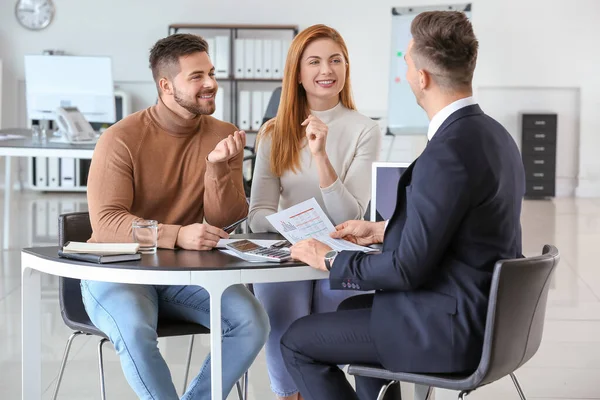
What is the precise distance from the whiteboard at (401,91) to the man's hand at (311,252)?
6.16 meters

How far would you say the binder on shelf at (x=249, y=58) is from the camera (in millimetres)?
8539

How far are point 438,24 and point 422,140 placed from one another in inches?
275

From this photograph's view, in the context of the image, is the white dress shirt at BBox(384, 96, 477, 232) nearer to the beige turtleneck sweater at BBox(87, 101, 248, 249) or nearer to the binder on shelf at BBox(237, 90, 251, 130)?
the beige turtleneck sweater at BBox(87, 101, 248, 249)

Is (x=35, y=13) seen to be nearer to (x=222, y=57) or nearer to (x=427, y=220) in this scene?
(x=222, y=57)

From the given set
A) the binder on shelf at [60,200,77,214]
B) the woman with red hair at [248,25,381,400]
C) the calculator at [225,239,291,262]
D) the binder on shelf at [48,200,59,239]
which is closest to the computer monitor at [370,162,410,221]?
the woman with red hair at [248,25,381,400]

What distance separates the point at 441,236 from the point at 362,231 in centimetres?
57

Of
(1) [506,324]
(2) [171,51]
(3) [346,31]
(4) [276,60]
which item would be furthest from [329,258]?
(3) [346,31]

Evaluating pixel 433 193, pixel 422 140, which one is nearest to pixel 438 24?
pixel 433 193

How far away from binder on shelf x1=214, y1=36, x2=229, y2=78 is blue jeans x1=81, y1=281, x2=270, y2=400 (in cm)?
629

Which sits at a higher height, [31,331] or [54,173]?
[54,173]

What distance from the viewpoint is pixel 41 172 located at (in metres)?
8.54

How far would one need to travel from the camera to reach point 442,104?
2.00m

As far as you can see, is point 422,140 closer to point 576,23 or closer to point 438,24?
point 576,23

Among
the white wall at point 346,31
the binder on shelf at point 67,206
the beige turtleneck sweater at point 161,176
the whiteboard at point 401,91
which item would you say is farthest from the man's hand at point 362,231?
the white wall at point 346,31
